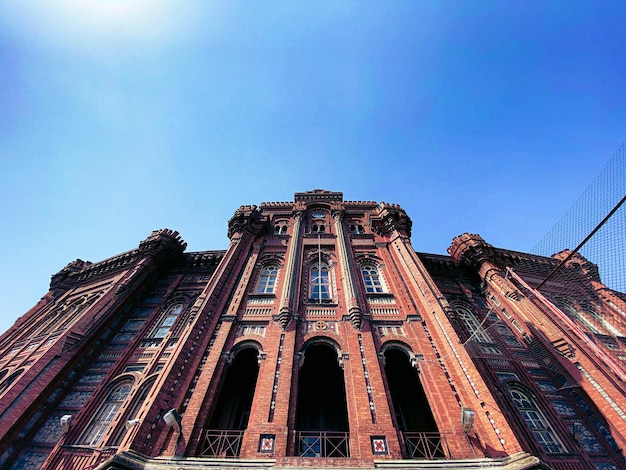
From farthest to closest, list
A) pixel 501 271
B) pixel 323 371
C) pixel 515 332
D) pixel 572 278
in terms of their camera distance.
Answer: pixel 572 278 → pixel 501 271 → pixel 515 332 → pixel 323 371

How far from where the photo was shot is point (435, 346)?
11.2 metres

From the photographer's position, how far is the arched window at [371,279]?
14.9m

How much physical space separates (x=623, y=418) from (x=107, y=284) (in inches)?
948

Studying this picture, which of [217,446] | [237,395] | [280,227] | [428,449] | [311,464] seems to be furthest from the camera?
[280,227]

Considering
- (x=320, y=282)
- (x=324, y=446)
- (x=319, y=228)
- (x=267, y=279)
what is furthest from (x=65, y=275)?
(x=324, y=446)

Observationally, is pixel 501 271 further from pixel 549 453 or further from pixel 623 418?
pixel 549 453

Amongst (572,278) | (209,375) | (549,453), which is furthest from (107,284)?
(572,278)

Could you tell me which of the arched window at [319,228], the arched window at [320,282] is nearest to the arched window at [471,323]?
the arched window at [320,282]

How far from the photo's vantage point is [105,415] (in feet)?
37.3

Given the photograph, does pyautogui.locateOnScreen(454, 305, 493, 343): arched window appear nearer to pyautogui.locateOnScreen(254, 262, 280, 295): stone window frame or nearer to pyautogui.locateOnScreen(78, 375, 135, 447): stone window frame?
pyautogui.locateOnScreen(254, 262, 280, 295): stone window frame

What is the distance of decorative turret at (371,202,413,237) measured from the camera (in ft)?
60.8

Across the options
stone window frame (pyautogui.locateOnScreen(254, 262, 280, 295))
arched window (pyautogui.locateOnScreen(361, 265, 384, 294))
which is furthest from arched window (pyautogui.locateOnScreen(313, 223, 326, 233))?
arched window (pyautogui.locateOnScreen(361, 265, 384, 294))

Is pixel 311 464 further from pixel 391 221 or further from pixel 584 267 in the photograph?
pixel 584 267

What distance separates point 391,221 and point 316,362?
9.83m
